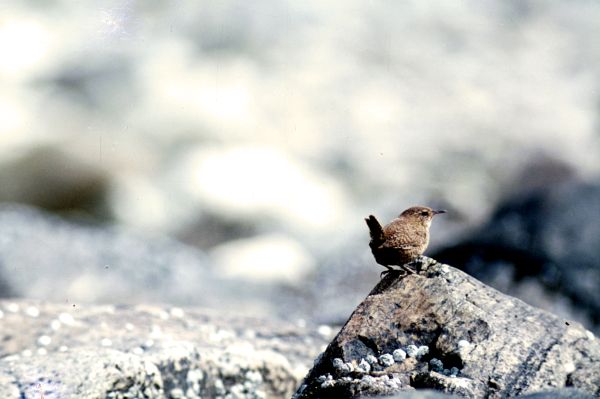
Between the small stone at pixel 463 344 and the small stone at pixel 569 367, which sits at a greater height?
the small stone at pixel 463 344

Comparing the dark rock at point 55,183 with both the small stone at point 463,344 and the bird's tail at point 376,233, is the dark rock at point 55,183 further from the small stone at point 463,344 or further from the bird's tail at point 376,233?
the small stone at point 463,344

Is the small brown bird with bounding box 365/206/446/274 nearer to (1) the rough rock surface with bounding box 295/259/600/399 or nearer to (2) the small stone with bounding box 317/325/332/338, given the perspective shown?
(1) the rough rock surface with bounding box 295/259/600/399

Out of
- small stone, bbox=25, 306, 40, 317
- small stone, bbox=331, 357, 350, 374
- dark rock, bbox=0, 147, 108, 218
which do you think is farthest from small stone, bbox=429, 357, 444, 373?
dark rock, bbox=0, 147, 108, 218

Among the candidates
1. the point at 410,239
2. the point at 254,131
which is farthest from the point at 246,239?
the point at 410,239

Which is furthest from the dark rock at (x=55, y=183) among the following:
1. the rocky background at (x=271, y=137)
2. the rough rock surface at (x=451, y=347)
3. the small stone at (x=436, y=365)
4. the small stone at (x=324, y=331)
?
the small stone at (x=436, y=365)

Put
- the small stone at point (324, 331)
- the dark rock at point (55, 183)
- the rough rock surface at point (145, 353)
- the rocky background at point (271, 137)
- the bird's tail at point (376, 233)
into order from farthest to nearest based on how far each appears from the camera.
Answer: the dark rock at point (55, 183), the rocky background at point (271, 137), the small stone at point (324, 331), the rough rock surface at point (145, 353), the bird's tail at point (376, 233)

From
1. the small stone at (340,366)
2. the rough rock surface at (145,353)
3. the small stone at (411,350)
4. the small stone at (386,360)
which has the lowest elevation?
the rough rock surface at (145,353)

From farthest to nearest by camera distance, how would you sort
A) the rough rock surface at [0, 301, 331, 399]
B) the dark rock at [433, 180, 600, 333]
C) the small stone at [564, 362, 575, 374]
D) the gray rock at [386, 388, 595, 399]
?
1. the dark rock at [433, 180, 600, 333]
2. the rough rock surface at [0, 301, 331, 399]
3. the small stone at [564, 362, 575, 374]
4. the gray rock at [386, 388, 595, 399]

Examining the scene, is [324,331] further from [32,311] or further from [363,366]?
[363,366]
